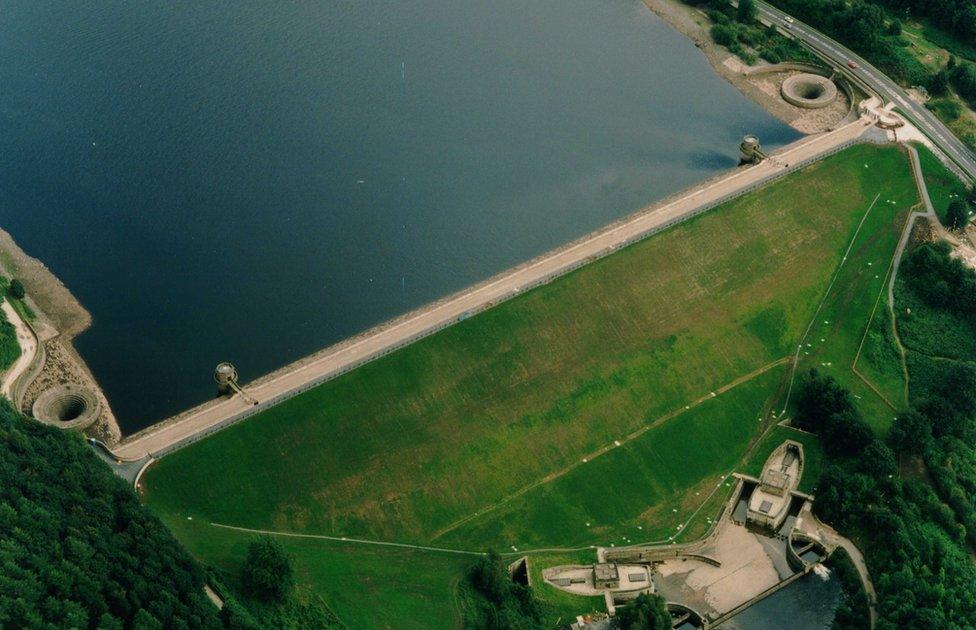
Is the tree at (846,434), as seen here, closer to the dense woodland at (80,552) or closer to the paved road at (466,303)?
the paved road at (466,303)

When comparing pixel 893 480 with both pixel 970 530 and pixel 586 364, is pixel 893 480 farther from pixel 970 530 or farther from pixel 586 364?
pixel 586 364

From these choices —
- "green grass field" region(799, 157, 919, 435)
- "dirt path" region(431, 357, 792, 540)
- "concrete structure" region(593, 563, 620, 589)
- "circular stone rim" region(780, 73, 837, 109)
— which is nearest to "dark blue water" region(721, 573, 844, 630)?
"concrete structure" region(593, 563, 620, 589)

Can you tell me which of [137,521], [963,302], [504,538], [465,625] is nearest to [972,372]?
Answer: [963,302]

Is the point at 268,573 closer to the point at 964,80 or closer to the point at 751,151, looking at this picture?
the point at 751,151

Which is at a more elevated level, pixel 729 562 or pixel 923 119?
pixel 923 119

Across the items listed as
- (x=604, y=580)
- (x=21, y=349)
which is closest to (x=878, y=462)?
(x=604, y=580)

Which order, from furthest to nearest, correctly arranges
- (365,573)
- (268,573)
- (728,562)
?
(728,562), (365,573), (268,573)

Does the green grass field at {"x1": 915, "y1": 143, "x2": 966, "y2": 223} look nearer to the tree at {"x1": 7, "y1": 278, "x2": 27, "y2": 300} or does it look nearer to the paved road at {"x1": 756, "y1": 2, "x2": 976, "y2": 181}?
the paved road at {"x1": 756, "y1": 2, "x2": 976, "y2": 181}

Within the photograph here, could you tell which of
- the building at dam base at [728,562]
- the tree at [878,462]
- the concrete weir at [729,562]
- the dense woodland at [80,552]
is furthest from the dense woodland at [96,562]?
the tree at [878,462]
